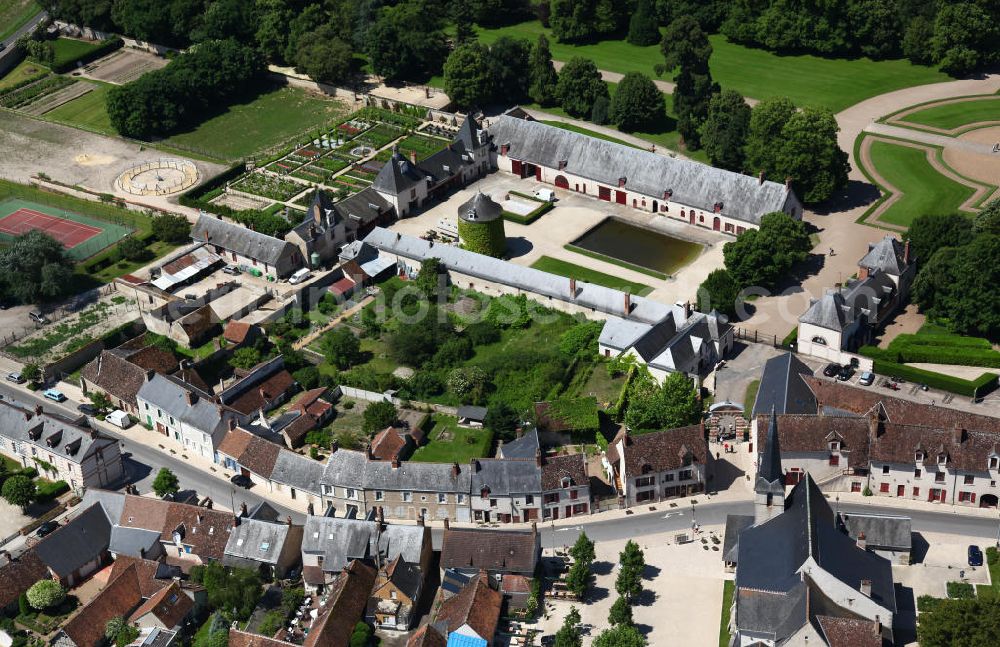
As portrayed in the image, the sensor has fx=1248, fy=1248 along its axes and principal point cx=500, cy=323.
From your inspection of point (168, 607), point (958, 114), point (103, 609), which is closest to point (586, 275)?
point (168, 607)

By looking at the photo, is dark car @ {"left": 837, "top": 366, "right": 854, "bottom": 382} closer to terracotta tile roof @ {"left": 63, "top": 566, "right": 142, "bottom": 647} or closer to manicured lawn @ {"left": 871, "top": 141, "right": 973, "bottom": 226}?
manicured lawn @ {"left": 871, "top": 141, "right": 973, "bottom": 226}

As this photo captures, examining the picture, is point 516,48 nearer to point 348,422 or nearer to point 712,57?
point 712,57

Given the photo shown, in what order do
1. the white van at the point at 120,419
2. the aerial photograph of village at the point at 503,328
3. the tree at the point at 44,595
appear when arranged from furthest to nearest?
1. the white van at the point at 120,419
2. the tree at the point at 44,595
3. the aerial photograph of village at the point at 503,328

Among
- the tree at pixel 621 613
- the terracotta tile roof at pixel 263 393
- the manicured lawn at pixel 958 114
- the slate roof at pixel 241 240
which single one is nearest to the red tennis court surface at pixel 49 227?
the slate roof at pixel 241 240

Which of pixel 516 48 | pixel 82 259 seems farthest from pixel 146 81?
pixel 516 48

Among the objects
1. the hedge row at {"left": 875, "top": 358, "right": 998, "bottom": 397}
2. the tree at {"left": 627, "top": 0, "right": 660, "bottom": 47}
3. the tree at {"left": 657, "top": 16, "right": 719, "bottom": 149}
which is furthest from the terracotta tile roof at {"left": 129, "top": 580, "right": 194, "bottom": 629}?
the tree at {"left": 627, "top": 0, "right": 660, "bottom": 47}

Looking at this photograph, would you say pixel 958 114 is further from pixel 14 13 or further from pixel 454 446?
pixel 14 13

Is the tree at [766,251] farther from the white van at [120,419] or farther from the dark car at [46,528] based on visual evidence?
the dark car at [46,528]
